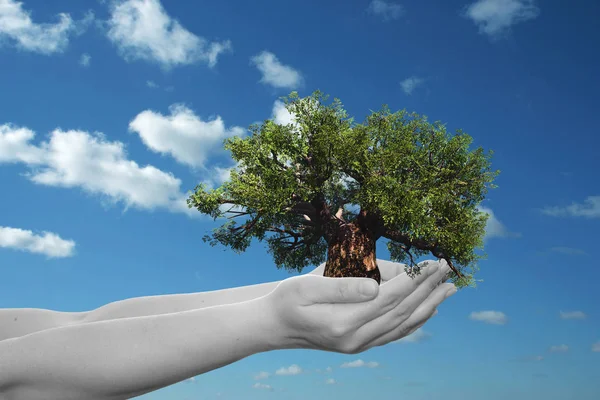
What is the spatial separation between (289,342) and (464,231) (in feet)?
11.3

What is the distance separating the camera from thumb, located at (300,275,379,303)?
7238 millimetres

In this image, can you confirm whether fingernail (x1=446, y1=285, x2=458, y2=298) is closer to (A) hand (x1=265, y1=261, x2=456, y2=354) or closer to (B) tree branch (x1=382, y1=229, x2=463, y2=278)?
(B) tree branch (x1=382, y1=229, x2=463, y2=278)

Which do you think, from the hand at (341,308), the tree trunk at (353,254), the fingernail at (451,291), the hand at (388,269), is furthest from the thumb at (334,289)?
the hand at (388,269)

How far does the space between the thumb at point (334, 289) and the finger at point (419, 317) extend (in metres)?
1.07

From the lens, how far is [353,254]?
9.58m

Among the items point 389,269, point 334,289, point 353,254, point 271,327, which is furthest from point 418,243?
point 271,327

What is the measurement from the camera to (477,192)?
10102mm

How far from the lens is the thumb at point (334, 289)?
7.24 meters

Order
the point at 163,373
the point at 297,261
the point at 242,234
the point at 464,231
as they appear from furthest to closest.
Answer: the point at 297,261
the point at 242,234
the point at 464,231
the point at 163,373

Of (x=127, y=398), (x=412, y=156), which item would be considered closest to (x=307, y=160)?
(x=412, y=156)

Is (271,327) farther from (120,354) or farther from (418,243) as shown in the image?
(418,243)

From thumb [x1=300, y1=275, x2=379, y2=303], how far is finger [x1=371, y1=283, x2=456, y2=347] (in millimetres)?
1068

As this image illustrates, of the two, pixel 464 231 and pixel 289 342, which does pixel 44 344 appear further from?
pixel 464 231

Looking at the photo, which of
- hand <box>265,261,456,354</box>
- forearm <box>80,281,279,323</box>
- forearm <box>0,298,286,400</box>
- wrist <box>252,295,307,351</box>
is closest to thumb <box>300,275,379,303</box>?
hand <box>265,261,456,354</box>
